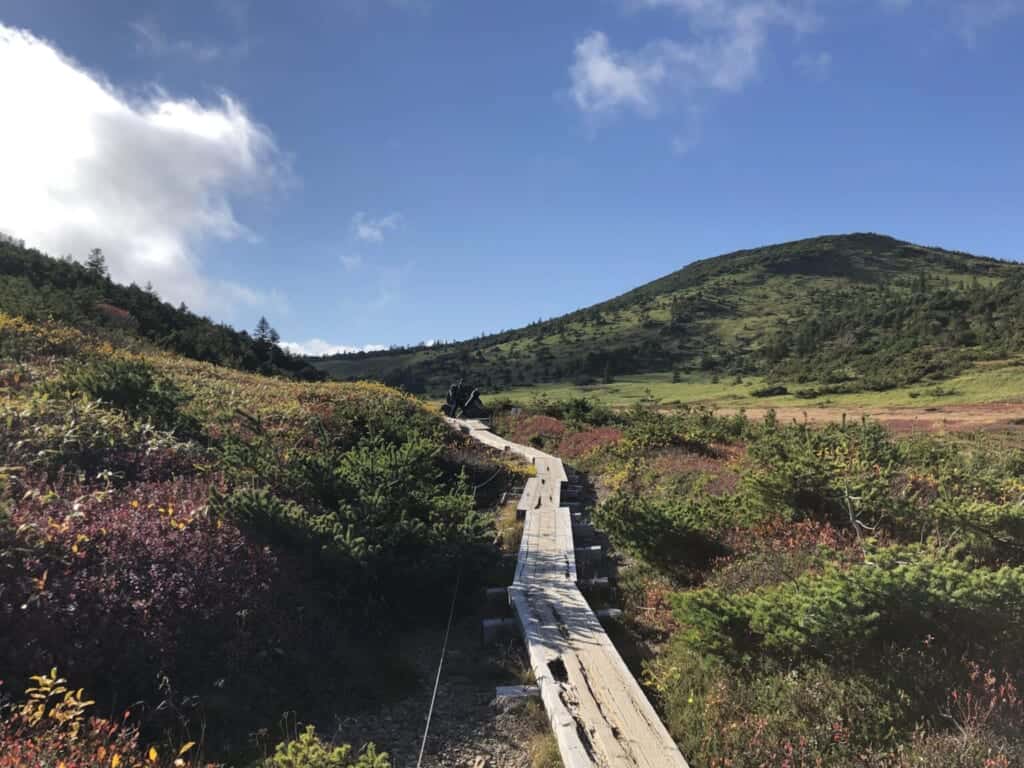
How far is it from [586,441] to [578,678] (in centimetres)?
1793

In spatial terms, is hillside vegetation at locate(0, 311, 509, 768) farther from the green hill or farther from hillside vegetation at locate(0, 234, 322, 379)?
the green hill

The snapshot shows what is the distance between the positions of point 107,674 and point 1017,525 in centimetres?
989

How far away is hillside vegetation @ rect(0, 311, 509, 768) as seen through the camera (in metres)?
4.46

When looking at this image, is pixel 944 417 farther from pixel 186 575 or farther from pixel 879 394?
pixel 186 575

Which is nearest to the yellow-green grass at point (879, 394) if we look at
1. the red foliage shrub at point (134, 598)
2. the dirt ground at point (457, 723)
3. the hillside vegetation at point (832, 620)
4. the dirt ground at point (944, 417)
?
the dirt ground at point (944, 417)

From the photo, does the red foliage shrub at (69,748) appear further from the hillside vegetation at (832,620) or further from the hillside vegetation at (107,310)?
the hillside vegetation at (107,310)

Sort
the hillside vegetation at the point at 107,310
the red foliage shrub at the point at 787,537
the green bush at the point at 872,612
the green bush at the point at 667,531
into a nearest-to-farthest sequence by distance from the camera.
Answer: the green bush at the point at 872,612 < the red foliage shrub at the point at 787,537 < the green bush at the point at 667,531 < the hillside vegetation at the point at 107,310

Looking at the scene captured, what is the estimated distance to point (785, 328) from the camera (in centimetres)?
10756

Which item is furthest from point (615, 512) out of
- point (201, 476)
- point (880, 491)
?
point (201, 476)

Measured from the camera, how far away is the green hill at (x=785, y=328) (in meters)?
61.6

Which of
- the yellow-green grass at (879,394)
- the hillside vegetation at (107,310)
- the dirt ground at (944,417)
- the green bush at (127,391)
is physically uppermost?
the hillside vegetation at (107,310)

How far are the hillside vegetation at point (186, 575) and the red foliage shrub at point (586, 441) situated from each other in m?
11.7

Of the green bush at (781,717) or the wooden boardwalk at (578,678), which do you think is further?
the wooden boardwalk at (578,678)

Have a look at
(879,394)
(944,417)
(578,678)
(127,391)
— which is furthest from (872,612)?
(879,394)
